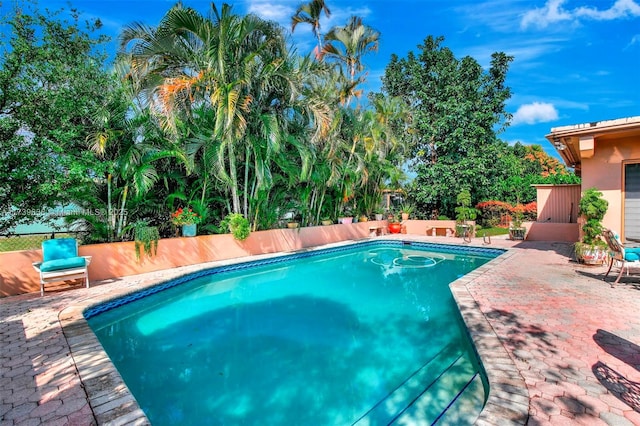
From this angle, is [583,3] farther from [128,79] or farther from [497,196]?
[128,79]

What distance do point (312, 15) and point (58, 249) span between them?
656 inches

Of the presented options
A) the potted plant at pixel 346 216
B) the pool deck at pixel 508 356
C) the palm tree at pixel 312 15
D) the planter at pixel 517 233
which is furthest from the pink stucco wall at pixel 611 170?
the palm tree at pixel 312 15

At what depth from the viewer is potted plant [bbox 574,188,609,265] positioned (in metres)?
7.53

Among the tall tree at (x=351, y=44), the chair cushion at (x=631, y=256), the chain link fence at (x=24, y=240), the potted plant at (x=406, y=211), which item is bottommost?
the chair cushion at (x=631, y=256)

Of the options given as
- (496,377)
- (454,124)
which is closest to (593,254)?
(496,377)

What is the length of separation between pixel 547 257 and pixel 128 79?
1287cm

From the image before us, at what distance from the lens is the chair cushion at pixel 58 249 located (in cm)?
689

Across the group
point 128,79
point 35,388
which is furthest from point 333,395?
point 128,79

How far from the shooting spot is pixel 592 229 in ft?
25.4

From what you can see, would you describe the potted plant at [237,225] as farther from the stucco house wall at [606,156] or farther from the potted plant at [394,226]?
the potted plant at [394,226]

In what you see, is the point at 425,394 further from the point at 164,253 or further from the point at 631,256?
the point at 164,253

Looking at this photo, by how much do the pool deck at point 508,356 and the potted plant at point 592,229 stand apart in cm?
129

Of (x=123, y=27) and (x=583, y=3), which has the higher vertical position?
(x=583, y=3)

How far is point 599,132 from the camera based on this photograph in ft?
23.3
